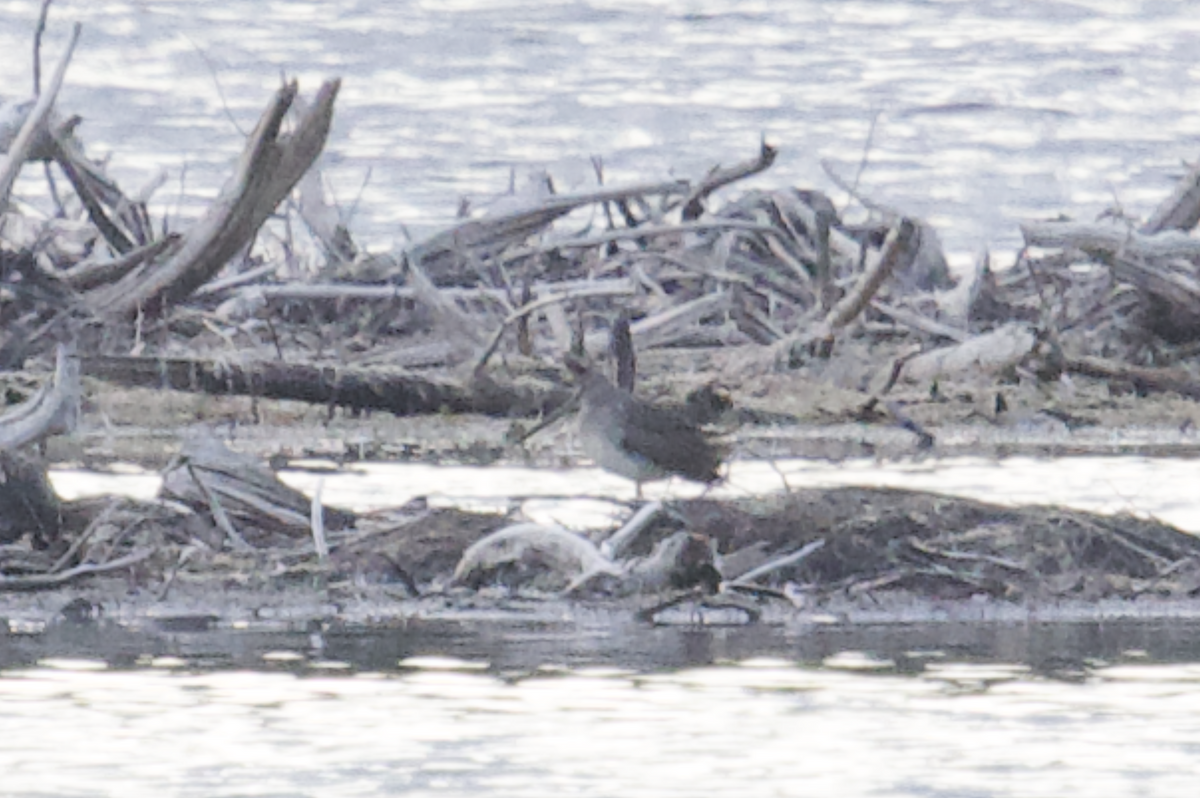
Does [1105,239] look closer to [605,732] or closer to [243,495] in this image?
[243,495]

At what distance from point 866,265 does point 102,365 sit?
520cm

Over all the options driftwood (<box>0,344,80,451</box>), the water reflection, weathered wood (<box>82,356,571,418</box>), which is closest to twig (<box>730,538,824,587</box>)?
the water reflection

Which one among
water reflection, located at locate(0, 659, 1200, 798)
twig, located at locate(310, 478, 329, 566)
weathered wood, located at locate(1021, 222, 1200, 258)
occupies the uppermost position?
weathered wood, located at locate(1021, 222, 1200, 258)

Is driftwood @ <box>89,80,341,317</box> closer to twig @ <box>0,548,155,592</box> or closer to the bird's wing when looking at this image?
the bird's wing

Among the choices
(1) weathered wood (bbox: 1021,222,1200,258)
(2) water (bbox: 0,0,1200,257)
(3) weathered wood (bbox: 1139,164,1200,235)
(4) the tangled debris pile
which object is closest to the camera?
(4) the tangled debris pile

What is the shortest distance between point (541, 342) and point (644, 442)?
6.29 m

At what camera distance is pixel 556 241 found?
52.1 ft

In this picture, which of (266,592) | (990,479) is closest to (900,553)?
(266,592)

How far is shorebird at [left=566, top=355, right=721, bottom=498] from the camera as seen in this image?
1041cm

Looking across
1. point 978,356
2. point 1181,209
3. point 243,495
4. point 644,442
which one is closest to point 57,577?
point 243,495

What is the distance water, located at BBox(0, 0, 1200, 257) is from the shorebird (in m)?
11.0

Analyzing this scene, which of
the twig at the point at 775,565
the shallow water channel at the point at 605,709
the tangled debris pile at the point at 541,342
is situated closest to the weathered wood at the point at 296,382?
the tangled debris pile at the point at 541,342

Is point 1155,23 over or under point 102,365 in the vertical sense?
over

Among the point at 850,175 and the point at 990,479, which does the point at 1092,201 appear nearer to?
the point at 850,175
